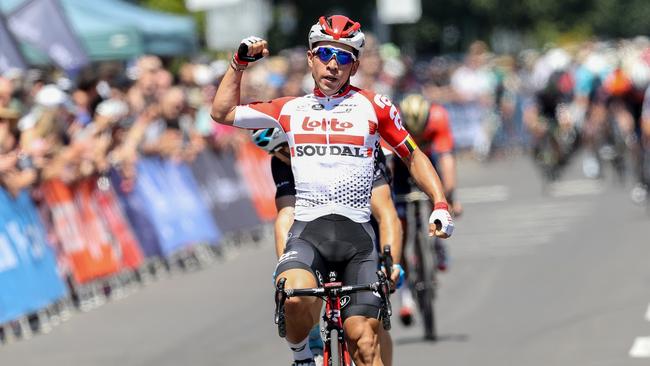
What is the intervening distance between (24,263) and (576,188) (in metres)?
14.9

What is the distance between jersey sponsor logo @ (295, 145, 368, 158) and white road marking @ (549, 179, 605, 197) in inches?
712

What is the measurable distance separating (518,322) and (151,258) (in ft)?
18.4

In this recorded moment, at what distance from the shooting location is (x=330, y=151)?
27.1 ft

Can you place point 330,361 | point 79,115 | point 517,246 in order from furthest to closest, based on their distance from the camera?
point 517,246
point 79,115
point 330,361

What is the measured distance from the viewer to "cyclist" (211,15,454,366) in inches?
323

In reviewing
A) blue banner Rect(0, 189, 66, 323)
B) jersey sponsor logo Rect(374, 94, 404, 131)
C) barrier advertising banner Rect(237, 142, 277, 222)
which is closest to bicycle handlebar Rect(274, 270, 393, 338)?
jersey sponsor logo Rect(374, 94, 404, 131)

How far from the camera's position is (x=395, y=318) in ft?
46.3

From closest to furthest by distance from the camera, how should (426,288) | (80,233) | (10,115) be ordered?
(426,288) < (10,115) < (80,233)

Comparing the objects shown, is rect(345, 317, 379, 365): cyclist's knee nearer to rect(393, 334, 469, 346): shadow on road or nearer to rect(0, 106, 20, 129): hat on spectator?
rect(393, 334, 469, 346): shadow on road

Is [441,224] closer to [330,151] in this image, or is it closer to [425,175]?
[425,175]

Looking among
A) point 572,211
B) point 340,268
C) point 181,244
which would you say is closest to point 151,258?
point 181,244

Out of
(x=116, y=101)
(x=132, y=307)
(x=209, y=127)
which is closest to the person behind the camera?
(x=132, y=307)

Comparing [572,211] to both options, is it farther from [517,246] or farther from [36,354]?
[36,354]

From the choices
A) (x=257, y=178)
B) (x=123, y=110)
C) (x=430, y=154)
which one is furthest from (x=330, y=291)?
(x=257, y=178)
